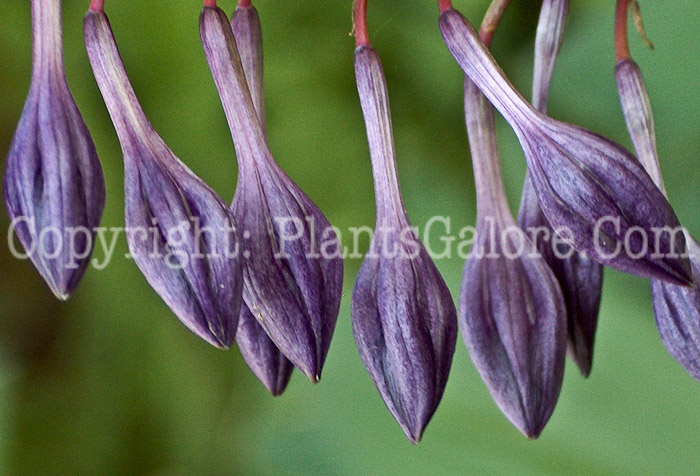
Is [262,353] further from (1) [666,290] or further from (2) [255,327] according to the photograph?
(1) [666,290]

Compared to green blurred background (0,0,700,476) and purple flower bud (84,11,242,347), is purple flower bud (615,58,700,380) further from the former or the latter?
purple flower bud (84,11,242,347)

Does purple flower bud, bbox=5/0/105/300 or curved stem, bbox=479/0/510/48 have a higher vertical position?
curved stem, bbox=479/0/510/48

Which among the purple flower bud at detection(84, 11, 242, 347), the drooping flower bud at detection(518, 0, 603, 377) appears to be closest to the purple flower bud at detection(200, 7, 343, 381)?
the purple flower bud at detection(84, 11, 242, 347)

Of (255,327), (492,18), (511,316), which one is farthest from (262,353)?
(492,18)

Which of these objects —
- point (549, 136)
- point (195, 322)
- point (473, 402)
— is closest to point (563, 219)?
point (549, 136)

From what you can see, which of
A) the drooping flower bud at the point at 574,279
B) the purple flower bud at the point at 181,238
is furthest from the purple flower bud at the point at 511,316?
the purple flower bud at the point at 181,238

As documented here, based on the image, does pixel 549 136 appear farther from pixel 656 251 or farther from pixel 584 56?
pixel 584 56
